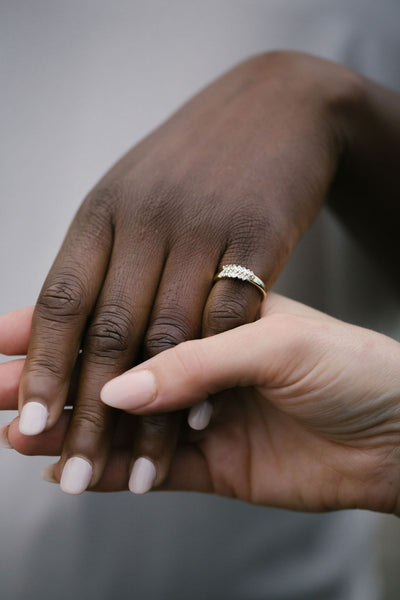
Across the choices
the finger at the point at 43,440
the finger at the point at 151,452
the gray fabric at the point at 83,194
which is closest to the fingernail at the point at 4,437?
the finger at the point at 43,440

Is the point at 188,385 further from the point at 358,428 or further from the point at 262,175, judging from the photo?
the point at 262,175

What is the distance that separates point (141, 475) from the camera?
0.81 meters

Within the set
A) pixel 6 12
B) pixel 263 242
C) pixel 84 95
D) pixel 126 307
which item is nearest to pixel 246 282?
pixel 263 242

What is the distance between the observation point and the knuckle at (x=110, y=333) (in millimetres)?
830

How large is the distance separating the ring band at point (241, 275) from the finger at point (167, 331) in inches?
1.1

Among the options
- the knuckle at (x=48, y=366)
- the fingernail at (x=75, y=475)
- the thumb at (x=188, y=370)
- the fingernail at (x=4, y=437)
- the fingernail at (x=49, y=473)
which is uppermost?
the thumb at (x=188, y=370)

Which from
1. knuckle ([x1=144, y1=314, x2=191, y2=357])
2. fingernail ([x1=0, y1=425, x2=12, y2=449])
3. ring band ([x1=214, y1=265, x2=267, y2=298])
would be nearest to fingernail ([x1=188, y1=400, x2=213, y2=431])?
knuckle ([x1=144, y1=314, x2=191, y2=357])

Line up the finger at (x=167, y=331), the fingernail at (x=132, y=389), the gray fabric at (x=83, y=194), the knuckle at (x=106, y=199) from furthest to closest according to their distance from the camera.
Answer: the gray fabric at (x=83, y=194) < the knuckle at (x=106, y=199) < the finger at (x=167, y=331) < the fingernail at (x=132, y=389)

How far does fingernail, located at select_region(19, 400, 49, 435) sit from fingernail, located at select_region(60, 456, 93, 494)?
0.23 ft

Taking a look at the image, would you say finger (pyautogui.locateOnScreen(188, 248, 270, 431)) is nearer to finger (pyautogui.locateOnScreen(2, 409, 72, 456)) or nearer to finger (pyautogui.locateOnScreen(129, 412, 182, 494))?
finger (pyautogui.locateOnScreen(129, 412, 182, 494))

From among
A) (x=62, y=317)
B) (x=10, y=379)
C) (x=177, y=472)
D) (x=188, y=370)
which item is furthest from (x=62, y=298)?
(x=177, y=472)

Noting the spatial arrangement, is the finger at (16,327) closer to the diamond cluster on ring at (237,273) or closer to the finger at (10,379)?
the finger at (10,379)

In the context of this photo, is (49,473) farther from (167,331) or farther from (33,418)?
(167,331)

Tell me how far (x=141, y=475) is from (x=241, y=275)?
0.36 metres
